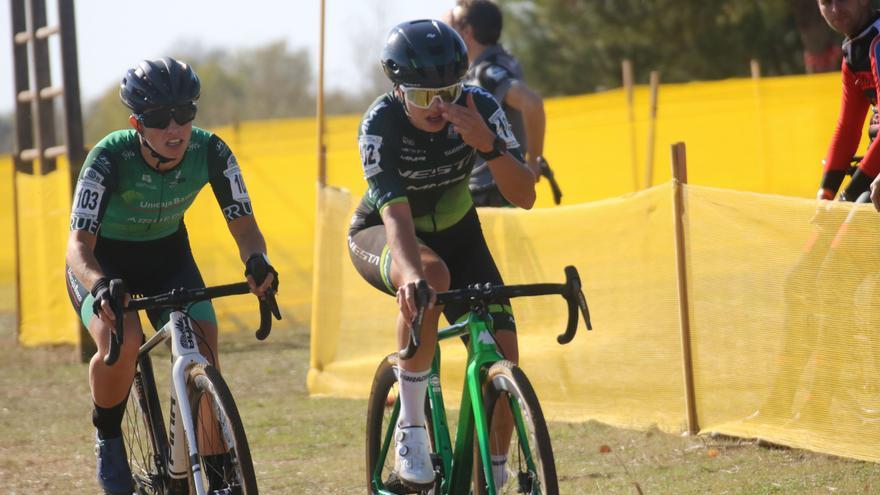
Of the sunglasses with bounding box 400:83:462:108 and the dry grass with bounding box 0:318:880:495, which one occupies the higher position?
the sunglasses with bounding box 400:83:462:108

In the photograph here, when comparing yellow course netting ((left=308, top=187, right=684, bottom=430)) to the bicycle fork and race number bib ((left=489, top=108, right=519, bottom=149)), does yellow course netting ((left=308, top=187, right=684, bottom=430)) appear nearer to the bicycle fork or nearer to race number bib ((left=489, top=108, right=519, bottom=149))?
race number bib ((left=489, top=108, right=519, bottom=149))

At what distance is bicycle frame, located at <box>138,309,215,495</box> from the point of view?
17.2ft

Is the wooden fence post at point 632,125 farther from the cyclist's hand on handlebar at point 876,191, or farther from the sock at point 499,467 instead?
the sock at point 499,467

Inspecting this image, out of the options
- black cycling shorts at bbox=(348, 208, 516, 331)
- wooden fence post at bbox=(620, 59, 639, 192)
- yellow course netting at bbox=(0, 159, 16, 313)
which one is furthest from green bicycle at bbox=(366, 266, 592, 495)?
yellow course netting at bbox=(0, 159, 16, 313)

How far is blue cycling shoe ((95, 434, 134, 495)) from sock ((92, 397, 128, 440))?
0.10ft

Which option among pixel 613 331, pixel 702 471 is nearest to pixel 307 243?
pixel 613 331

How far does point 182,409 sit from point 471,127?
154 centimetres

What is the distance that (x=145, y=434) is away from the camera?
6.11 m

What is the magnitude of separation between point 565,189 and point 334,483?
9954mm

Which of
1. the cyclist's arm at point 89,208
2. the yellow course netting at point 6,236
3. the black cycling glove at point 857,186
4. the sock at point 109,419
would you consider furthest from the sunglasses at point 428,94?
the yellow course netting at point 6,236

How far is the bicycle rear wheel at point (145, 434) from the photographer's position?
19.3 feet

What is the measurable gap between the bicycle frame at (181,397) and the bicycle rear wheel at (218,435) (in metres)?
0.05

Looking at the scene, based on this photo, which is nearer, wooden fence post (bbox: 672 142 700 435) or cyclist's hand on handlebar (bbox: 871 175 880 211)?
cyclist's hand on handlebar (bbox: 871 175 880 211)

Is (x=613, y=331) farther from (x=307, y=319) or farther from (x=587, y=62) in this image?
(x=587, y=62)
